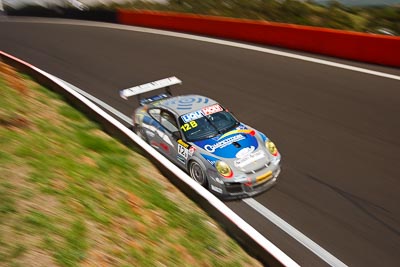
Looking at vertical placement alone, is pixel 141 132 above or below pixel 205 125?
below

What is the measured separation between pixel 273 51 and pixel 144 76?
5.08 m

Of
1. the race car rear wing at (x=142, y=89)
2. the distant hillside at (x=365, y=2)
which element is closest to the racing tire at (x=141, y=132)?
the race car rear wing at (x=142, y=89)

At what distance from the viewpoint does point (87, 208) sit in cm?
500

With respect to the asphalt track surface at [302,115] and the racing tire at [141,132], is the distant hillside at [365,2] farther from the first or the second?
the racing tire at [141,132]

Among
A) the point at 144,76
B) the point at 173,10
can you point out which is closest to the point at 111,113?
the point at 144,76

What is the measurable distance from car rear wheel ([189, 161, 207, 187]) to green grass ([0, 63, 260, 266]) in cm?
94

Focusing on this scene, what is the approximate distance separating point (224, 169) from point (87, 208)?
315 cm

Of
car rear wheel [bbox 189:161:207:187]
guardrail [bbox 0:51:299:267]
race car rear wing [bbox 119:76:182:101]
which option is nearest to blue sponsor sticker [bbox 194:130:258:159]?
car rear wheel [bbox 189:161:207:187]

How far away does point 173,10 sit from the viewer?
78.7 feet

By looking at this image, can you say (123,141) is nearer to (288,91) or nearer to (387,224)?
(387,224)

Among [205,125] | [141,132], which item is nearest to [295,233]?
[205,125]

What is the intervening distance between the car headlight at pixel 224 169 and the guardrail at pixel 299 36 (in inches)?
330

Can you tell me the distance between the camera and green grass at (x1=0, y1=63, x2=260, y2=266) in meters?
4.20

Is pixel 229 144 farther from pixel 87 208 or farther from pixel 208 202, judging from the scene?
pixel 87 208
